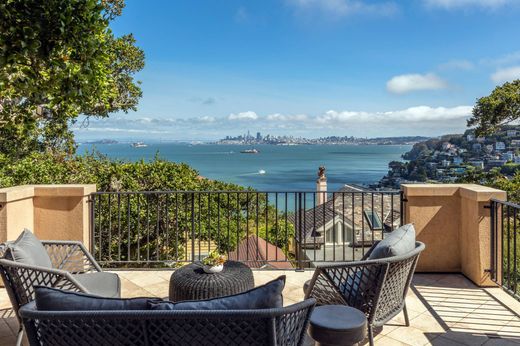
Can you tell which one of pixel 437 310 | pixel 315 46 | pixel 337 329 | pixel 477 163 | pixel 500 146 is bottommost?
pixel 437 310

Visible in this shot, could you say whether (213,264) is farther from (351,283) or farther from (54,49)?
(54,49)

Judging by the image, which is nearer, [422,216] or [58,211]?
[422,216]

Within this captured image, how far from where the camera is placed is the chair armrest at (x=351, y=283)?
2.70m

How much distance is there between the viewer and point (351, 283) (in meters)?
2.87

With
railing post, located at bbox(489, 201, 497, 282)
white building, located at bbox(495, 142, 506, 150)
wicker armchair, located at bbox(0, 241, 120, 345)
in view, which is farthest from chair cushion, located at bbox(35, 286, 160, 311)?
white building, located at bbox(495, 142, 506, 150)

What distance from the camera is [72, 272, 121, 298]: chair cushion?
2909 millimetres

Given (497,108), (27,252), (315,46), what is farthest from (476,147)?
(315,46)

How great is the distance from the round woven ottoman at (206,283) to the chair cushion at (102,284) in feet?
1.45

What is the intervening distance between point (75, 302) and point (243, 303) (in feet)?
2.46

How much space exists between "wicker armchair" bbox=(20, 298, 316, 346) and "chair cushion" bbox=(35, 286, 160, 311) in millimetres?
33

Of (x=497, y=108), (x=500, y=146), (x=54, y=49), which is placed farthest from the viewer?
(x=500, y=146)

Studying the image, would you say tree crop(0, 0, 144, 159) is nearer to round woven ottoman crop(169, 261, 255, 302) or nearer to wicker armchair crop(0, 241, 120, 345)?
wicker armchair crop(0, 241, 120, 345)

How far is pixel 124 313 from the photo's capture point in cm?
165

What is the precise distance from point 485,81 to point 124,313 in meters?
41.8
